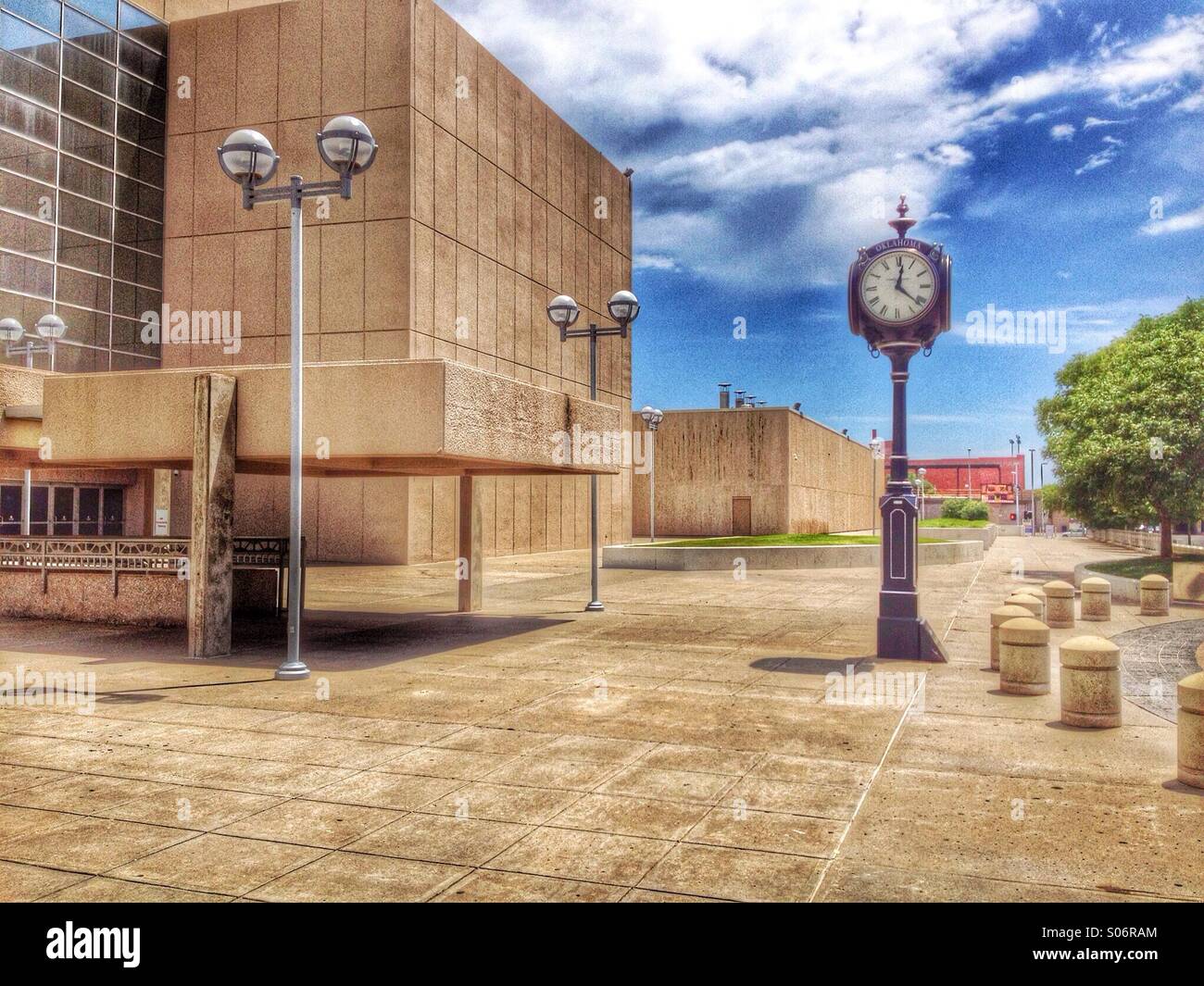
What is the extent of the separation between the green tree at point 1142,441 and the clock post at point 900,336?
17.1 metres

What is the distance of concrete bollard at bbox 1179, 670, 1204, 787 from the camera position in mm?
6633

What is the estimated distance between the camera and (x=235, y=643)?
46.2ft

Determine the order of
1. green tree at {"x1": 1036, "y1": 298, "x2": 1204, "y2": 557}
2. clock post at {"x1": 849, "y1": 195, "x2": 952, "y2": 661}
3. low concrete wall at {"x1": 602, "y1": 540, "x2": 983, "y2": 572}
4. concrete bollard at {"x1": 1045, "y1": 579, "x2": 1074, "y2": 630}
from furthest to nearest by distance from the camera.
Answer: low concrete wall at {"x1": 602, "y1": 540, "x2": 983, "y2": 572} < green tree at {"x1": 1036, "y1": 298, "x2": 1204, "y2": 557} < concrete bollard at {"x1": 1045, "y1": 579, "x2": 1074, "y2": 630} < clock post at {"x1": 849, "y1": 195, "x2": 952, "y2": 661}

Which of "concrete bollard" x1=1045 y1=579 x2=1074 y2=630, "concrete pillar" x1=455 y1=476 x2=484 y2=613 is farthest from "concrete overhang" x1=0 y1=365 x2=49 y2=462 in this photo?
"concrete bollard" x1=1045 y1=579 x2=1074 y2=630

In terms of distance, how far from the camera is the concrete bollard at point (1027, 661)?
1018 centimetres

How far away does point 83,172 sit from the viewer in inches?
1261

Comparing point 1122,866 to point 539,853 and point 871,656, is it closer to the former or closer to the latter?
point 539,853

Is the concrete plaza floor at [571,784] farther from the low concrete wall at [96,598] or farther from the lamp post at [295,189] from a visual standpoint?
the low concrete wall at [96,598]

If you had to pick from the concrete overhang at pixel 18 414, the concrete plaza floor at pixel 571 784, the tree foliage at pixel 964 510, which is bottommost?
the concrete plaza floor at pixel 571 784

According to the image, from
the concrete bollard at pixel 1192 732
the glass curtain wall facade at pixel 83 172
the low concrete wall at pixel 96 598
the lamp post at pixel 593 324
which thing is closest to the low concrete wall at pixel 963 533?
the lamp post at pixel 593 324

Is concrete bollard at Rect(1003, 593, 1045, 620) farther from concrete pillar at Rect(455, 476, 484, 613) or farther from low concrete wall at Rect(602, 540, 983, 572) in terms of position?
low concrete wall at Rect(602, 540, 983, 572)

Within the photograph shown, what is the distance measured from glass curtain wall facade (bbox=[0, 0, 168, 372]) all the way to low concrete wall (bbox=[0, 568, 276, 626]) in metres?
17.3
